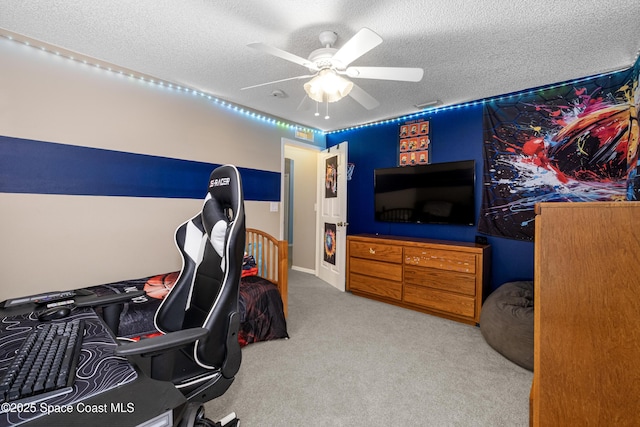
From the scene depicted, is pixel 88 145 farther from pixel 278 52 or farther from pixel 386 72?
pixel 386 72

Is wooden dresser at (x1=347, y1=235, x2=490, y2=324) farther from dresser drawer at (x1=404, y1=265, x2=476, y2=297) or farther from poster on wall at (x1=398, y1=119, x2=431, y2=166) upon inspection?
poster on wall at (x1=398, y1=119, x2=431, y2=166)

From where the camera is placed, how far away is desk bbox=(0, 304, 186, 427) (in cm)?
58

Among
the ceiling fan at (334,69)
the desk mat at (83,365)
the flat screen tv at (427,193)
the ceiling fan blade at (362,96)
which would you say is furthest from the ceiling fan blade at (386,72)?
the desk mat at (83,365)

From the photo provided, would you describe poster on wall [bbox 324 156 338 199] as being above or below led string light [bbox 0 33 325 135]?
below

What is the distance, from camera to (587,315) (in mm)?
979

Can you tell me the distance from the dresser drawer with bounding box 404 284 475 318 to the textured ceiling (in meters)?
2.22

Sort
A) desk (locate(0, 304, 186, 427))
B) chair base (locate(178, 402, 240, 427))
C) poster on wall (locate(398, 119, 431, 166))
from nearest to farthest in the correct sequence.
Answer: desk (locate(0, 304, 186, 427)), chair base (locate(178, 402, 240, 427)), poster on wall (locate(398, 119, 431, 166))

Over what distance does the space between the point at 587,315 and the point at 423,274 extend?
2271 millimetres

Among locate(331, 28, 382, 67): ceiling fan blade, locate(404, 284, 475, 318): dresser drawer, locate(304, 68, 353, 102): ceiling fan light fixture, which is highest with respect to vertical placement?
locate(331, 28, 382, 67): ceiling fan blade

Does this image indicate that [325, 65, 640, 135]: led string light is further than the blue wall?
No

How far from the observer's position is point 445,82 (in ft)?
9.21

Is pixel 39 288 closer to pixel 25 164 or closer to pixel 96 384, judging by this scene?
pixel 25 164

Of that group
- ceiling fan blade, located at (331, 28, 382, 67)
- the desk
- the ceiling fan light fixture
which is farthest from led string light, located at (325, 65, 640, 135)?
the desk

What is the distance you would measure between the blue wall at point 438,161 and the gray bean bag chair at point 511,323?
0.45m
